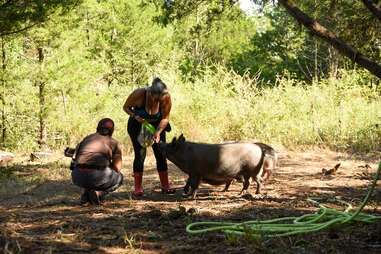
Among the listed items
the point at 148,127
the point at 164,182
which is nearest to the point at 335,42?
the point at 148,127

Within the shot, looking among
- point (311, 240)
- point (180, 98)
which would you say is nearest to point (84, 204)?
point (311, 240)

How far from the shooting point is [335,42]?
5.84 meters

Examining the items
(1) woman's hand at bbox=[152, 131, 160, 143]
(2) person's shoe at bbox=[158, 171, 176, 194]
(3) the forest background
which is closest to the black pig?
(1) woman's hand at bbox=[152, 131, 160, 143]

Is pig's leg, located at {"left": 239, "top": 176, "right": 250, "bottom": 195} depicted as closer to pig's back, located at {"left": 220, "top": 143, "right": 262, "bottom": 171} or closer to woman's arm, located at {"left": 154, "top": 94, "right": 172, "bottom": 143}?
pig's back, located at {"left": 220, "top": 143, "right": 262, "bottom": 171}

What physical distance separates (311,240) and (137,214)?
2.22 meters

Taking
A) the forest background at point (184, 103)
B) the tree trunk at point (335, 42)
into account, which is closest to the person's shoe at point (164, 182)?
the tree trunk at point (335, 42)

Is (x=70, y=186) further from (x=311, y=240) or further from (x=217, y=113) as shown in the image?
(x=217, y=113)

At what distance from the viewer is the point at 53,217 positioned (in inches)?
251

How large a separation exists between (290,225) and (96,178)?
267 centimetres

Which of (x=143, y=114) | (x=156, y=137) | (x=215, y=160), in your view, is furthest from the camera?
(x=143, y=114)

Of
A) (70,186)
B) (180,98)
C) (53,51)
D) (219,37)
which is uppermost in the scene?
(219,37)

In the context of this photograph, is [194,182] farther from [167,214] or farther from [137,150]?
[167,214]

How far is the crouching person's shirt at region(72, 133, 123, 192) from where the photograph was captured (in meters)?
6.82

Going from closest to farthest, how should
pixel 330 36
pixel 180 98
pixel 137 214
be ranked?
pixel 330 36
pixel 137 214
pixel 180 98
